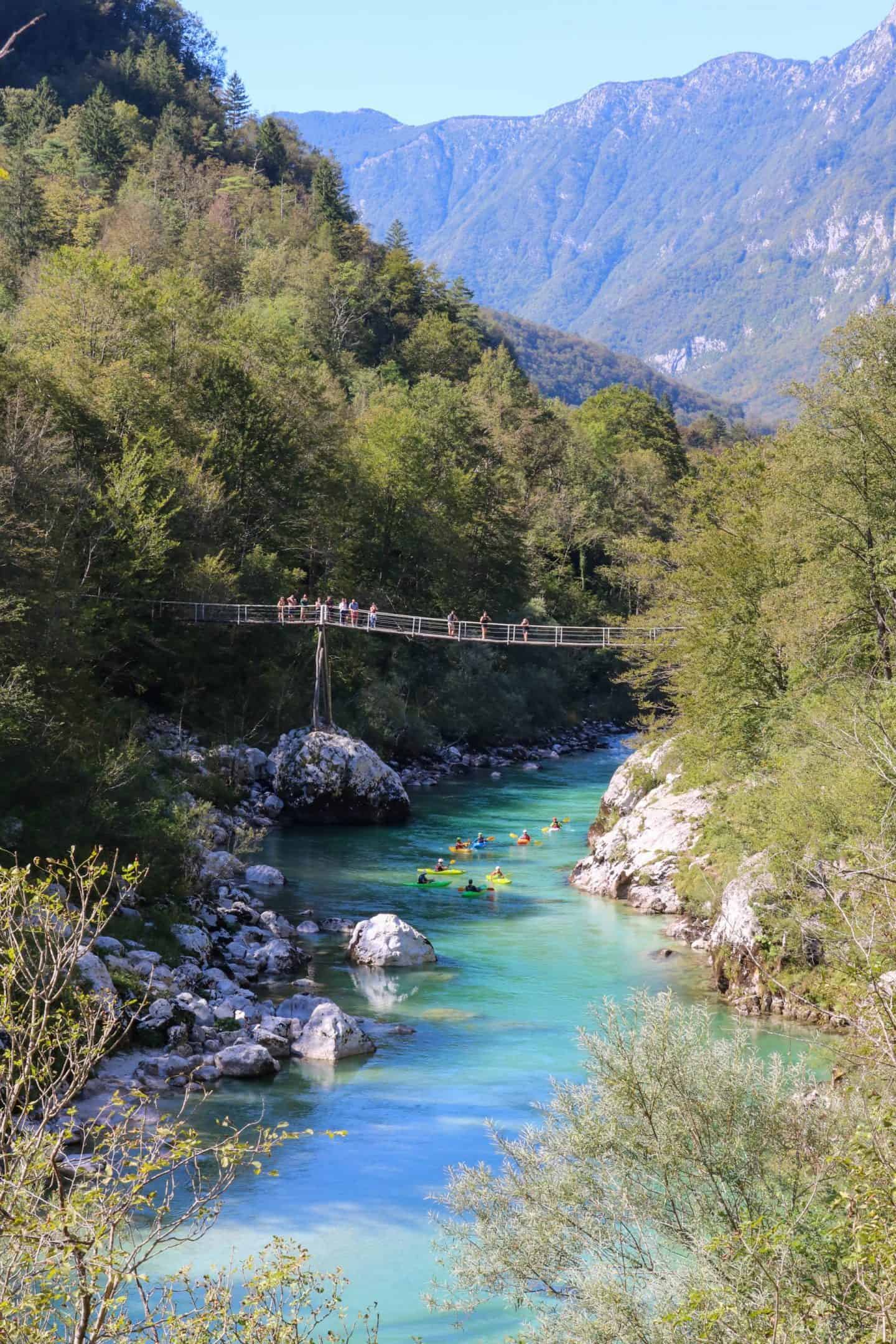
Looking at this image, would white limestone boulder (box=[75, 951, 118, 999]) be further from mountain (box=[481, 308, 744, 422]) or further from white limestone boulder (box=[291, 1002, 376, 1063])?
mountain (box=[481, 308, 744, 422])

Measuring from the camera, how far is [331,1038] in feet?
50.3

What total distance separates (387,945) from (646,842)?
22.8 feet

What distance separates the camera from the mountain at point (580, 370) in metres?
168

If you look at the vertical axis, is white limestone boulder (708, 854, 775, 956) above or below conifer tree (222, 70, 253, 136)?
below

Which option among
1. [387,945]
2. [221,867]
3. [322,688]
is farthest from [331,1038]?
[322,688]

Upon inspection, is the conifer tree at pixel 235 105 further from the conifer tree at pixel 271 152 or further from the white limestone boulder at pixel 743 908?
the white limestone boulder at pixel 743 908

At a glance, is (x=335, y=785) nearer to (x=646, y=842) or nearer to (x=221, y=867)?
(x=221, y=867)

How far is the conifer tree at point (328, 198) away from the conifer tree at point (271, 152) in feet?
20.3

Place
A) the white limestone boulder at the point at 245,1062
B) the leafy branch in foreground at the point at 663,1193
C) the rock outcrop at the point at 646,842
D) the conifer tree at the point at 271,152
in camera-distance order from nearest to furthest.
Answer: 1. the leafy branch in foreground at the point at 663,1193
2. the white limestone boulder at the point at 245,1062
3. the rock outcrop at the point at 646,842
4. the conifer tree at the point at 271,152

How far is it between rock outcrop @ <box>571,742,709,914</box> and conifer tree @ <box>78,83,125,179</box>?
5361 cm

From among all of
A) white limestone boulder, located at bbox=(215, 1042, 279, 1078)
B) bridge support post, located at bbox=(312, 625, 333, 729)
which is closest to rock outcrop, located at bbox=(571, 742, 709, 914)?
bridge support post, located at bbox=(312, 625, 333, 729)

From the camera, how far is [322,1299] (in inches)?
394

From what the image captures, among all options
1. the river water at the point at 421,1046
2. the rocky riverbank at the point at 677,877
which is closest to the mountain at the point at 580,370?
the rocky riverbank at the point at 677,877

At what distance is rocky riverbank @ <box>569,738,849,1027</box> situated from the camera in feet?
56.5
